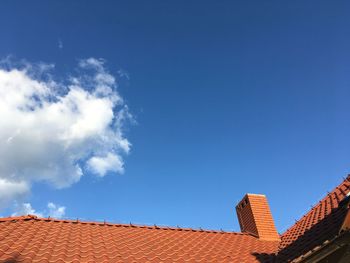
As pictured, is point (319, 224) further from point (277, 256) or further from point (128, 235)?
point (128, 235)

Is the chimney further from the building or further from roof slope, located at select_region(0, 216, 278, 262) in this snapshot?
roof slope, located at select_region(0, 216, 278, 262)

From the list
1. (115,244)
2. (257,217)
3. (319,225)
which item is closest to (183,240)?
(115,244)

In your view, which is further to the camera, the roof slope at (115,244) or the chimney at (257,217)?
the chimney at (257,217)

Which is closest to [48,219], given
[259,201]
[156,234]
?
[156,234]

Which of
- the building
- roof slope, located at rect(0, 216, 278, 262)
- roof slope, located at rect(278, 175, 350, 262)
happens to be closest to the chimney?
the building

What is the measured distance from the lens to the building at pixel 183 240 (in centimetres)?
677

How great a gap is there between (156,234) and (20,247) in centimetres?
420

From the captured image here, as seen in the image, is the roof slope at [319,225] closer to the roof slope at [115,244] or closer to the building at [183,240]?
the building at [183,240]

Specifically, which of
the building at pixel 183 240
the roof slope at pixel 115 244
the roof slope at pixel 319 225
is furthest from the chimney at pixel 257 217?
the roof slope at pixel 319 225

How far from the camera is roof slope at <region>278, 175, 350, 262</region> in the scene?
7125mm

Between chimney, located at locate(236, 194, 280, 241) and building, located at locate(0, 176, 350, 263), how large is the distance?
0.12ft

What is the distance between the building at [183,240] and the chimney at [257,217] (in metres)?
0.04

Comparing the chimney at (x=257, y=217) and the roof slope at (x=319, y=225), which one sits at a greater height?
the chimney at (x=257, y=217)

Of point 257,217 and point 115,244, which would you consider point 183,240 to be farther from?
point 257,217
